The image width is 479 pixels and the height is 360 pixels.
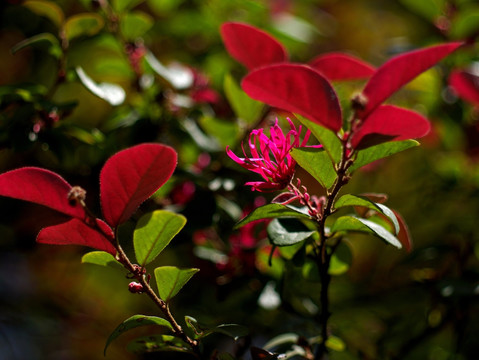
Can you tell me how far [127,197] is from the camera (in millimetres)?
708

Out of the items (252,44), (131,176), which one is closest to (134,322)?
(131,176)

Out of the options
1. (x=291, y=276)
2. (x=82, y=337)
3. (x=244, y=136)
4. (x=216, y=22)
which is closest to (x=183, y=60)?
(x=216, y=22)

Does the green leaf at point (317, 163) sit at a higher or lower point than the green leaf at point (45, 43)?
lower

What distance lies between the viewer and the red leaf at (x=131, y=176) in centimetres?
68

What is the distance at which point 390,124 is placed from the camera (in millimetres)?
708

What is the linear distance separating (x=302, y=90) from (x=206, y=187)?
0.46 m

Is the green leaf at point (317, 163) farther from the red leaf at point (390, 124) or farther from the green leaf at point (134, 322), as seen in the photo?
the green leaf at point (134, 322)

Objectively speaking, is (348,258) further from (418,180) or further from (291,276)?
(418,180)

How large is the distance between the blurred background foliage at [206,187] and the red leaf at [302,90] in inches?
14.1

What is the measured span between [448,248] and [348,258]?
0.37 metres

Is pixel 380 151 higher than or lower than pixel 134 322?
higher

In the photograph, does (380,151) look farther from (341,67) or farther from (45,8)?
(45,8)

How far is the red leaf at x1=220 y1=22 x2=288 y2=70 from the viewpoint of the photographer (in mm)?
978

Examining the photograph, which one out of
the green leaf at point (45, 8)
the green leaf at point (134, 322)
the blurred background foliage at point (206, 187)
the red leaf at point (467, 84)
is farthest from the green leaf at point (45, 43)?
the red leaf at point (467, 84)
